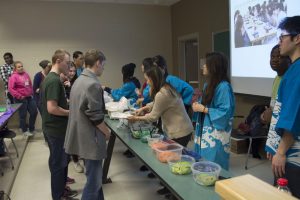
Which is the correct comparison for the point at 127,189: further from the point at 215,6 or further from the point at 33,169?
the point at 215,6

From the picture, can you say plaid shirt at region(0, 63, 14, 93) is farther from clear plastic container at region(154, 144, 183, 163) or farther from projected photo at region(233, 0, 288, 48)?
clear plastic container at region(154, 144, 183, 163)

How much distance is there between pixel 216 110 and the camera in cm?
203

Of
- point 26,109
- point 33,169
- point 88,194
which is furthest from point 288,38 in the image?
point 26,109

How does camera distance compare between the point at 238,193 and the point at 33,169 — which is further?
the point at 33,169

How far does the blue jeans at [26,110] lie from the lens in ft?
18.3

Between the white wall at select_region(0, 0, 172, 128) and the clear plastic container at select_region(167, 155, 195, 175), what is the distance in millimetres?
5172

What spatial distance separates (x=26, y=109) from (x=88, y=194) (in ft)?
13.6

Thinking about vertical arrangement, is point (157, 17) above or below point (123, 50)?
above

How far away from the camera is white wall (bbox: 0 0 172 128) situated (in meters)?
6.09

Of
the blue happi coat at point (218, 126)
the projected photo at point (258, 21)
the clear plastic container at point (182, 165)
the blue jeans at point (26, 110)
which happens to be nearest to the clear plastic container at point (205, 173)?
the clear plastic container at point (182, 165)

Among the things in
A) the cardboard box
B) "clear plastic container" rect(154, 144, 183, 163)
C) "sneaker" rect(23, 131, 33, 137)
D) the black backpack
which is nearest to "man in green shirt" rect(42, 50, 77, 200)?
"clear plastic container" rect(154, 144, 183, 163)

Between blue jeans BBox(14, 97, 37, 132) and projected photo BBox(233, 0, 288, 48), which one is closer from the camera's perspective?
projected photo BBox(233, 0, 288, 48)

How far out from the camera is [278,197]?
0.57m

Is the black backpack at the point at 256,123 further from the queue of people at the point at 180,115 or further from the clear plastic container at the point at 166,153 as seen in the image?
the clear plastic container at the point at 166,153
